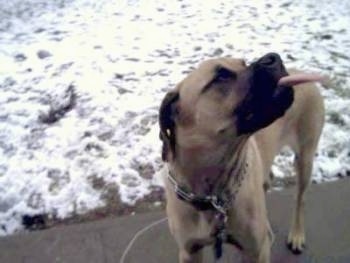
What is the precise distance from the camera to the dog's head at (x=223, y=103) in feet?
7.30

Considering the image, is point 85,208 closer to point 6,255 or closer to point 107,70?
point 6,255

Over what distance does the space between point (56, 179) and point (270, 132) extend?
177 centimetres

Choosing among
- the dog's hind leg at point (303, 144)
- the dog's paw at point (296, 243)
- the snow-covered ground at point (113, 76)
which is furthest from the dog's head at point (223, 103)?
the snow-covered ground at point (113, 76)

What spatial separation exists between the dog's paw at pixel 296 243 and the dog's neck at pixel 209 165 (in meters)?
0.98

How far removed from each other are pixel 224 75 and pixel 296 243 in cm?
142

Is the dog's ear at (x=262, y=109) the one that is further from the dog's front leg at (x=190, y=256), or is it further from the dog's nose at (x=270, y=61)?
the dog's front leg at (x=190, y=256)

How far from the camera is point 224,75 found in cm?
237

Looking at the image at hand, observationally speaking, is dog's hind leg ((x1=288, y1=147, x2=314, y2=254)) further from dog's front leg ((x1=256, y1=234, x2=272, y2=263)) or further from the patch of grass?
the patch of grass

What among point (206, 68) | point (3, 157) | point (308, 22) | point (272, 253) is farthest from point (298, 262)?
point (308, 22)

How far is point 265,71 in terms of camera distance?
2217 mm

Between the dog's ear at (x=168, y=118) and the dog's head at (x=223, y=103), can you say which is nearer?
the dog's head at (x=223, y=103)

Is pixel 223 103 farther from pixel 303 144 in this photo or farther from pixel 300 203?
pixel 300 203

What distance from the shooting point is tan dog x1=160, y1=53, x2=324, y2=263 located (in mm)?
2260

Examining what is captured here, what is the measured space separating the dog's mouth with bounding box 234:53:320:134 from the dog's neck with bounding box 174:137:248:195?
12cm
